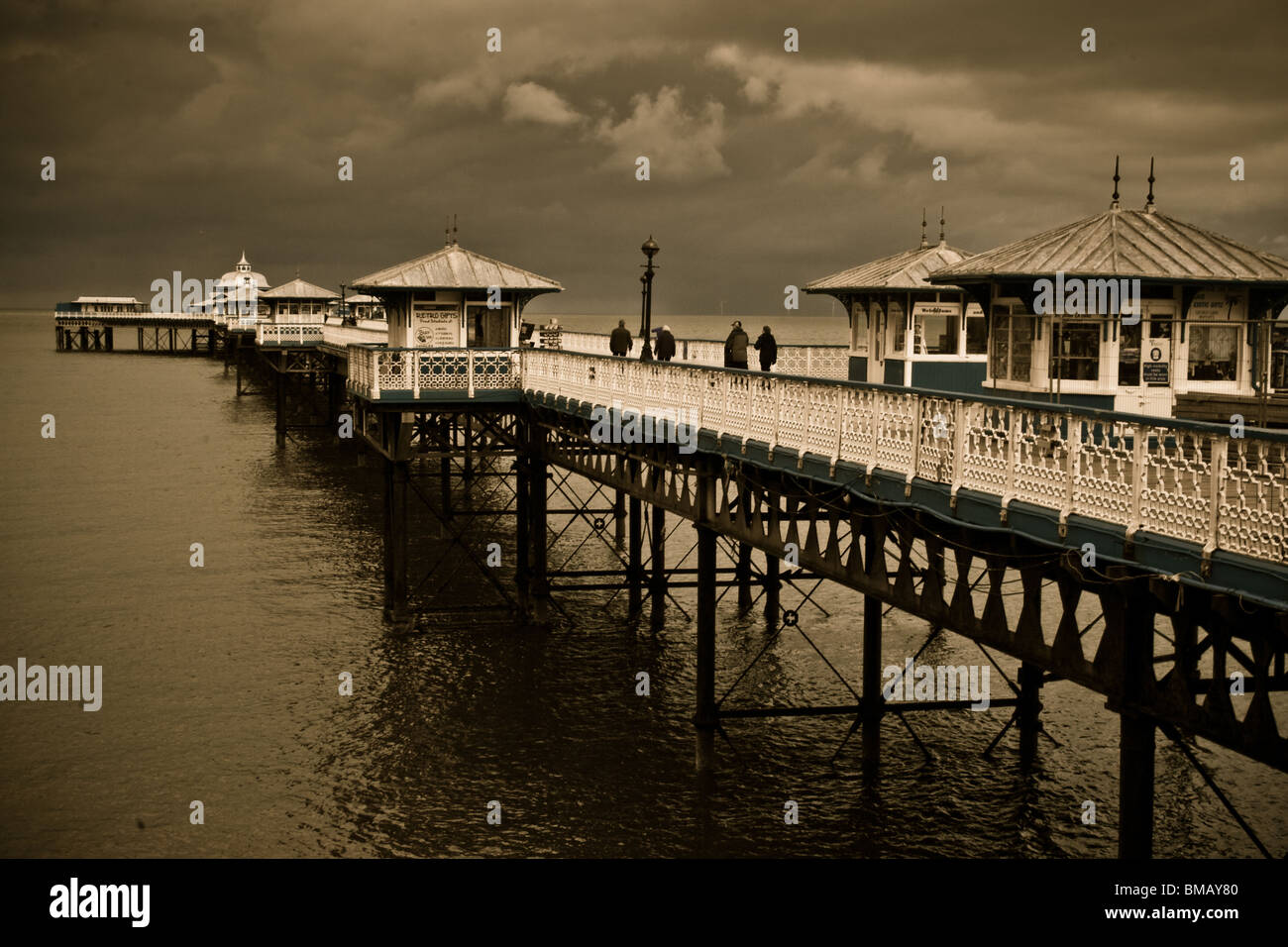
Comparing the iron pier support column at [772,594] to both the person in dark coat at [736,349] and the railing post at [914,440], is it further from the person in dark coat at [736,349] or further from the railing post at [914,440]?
the railing post at [914,440]

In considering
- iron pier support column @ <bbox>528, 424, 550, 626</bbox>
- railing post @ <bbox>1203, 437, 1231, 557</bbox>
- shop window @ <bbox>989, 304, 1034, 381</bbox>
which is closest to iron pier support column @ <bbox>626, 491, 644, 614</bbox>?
iron pier support column @ <bbox>528, 424, 550, 626</bbox>

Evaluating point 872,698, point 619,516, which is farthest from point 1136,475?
point 619,516

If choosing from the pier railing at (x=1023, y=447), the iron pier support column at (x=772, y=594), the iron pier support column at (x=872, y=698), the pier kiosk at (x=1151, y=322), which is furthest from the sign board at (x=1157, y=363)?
the iron pier support column at (x=772, y=594)

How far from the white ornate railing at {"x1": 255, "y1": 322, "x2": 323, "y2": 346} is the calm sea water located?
1036 inches

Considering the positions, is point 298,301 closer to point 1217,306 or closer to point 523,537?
point 523,537

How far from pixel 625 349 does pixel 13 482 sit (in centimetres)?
3071

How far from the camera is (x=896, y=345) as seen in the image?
25359mm

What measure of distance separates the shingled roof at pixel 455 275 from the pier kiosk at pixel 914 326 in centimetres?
750

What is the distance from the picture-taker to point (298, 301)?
244 feet

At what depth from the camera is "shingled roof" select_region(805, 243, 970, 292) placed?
→ 24.7 m

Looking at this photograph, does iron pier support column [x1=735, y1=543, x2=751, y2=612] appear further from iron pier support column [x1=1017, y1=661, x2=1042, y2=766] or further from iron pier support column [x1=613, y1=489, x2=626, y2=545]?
iron pier support column [x1=1017, y1=661, x2=1042, y2=766]
